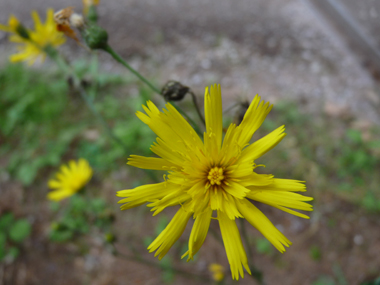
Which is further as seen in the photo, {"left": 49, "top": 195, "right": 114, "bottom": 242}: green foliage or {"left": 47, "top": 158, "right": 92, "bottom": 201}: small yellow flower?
{"left": 49, "top": 195, "right": 114, "bottom": 242}: green foliage

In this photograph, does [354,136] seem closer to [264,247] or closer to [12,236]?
[264,247]

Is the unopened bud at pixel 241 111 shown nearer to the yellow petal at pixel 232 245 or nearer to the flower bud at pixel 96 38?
the yellow petal at pixel 232 245

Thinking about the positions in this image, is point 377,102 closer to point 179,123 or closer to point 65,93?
point 179,123

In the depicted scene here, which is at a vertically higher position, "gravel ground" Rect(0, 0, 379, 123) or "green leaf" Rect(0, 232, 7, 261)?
"gravel ground" Rect(0, 0, 379, 123)

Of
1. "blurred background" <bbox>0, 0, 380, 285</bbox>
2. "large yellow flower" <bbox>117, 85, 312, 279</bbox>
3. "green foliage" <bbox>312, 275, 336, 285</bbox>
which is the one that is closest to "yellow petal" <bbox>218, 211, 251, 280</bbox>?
"large yellow flower" <bbox>117, 85, 312, 279</bbox>

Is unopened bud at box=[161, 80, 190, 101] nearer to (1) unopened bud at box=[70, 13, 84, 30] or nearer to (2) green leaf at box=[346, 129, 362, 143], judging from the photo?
(1) unopened bud at box=[70, 13, 84, 30]

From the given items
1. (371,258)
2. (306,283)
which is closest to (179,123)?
(306,283)
